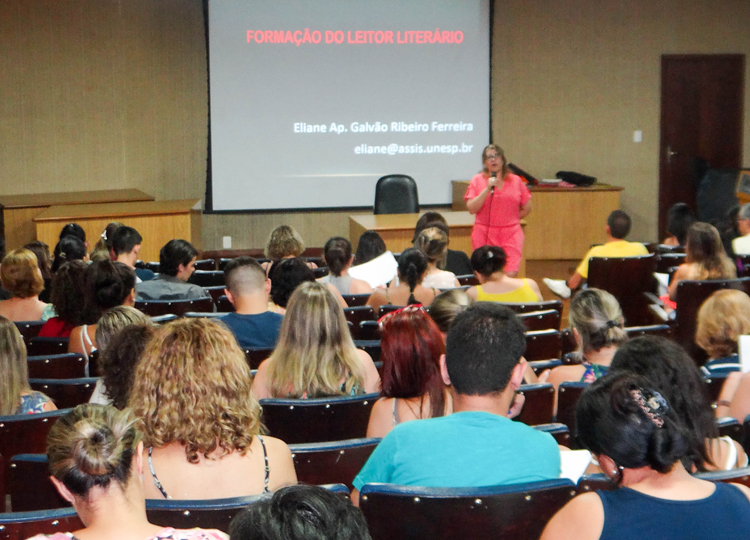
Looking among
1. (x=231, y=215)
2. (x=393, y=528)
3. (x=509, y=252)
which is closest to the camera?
(x=393, y=528)

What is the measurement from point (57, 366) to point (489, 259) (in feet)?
7.71

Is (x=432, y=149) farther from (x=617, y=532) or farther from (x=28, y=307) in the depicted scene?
(x=617, y=532)

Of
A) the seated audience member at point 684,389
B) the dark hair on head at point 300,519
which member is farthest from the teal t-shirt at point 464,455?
the dark hair on head at point 300,519

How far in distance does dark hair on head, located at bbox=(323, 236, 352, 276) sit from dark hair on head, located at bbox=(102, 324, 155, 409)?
7.77ft

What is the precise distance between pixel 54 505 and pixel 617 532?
1493 mm

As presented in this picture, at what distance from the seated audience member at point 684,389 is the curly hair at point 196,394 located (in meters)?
0.94

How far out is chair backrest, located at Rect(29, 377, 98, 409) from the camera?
116 inches

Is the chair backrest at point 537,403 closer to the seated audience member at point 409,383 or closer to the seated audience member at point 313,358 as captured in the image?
the seated audience member at point 409,383

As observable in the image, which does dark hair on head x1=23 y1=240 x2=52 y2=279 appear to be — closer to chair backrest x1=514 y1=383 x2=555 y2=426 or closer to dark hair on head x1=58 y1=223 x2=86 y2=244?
dark hair on head x1=58 y1=223 x2=86 y2=244

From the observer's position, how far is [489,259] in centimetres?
455

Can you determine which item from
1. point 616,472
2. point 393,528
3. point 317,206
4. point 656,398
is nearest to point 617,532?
point 616,472

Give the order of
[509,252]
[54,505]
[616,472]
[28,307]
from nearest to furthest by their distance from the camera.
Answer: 1. [616,472]
2. [54,505]
3. [28,307]
4. [509,252]

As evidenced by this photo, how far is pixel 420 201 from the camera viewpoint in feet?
32.2

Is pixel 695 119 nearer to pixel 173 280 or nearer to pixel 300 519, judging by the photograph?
pixel 173 280
